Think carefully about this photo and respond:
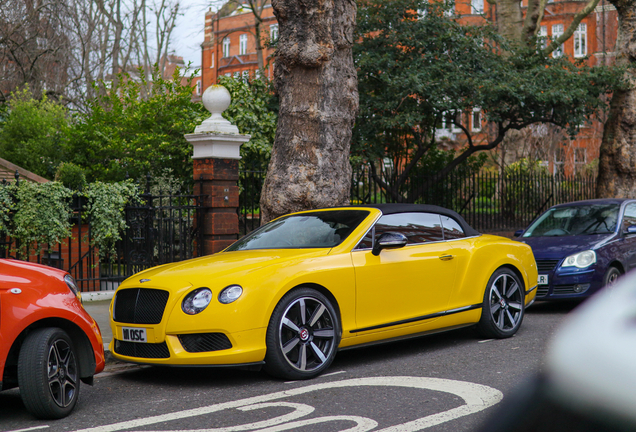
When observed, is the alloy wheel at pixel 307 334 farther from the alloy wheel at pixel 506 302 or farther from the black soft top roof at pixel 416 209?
the alloy wheel at pixel 506 302

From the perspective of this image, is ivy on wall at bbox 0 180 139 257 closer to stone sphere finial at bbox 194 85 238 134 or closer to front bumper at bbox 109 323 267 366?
stone sphere finial at bbox 194 85 238 134

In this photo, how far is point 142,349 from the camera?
561 cm

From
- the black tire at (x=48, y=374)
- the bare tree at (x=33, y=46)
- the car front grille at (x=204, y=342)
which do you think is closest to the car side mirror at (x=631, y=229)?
the car front grille at (x=204, y=342)

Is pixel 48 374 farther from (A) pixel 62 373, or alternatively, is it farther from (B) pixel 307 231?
(B) pixel 307 231

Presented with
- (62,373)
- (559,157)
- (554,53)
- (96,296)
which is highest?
(554,53)

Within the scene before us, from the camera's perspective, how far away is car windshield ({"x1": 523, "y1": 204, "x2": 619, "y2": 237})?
33.2ft

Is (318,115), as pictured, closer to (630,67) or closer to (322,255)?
(322,255)

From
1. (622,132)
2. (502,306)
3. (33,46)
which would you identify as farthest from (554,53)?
(502,306)

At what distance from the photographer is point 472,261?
710 cm

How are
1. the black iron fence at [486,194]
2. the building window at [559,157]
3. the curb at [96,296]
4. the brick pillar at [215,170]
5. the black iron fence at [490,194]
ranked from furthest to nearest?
the building window at [559,157] → the black iron fence at [490,194] → the black iron fence at [486,194] → the brick pillar at [215,170] → the curb at [96,296]

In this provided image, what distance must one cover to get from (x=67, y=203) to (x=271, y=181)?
113 inches

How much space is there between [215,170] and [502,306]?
518 cm

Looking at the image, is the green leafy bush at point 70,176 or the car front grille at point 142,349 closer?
the car front grille at point 142,349

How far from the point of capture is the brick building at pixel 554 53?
26625 mm
